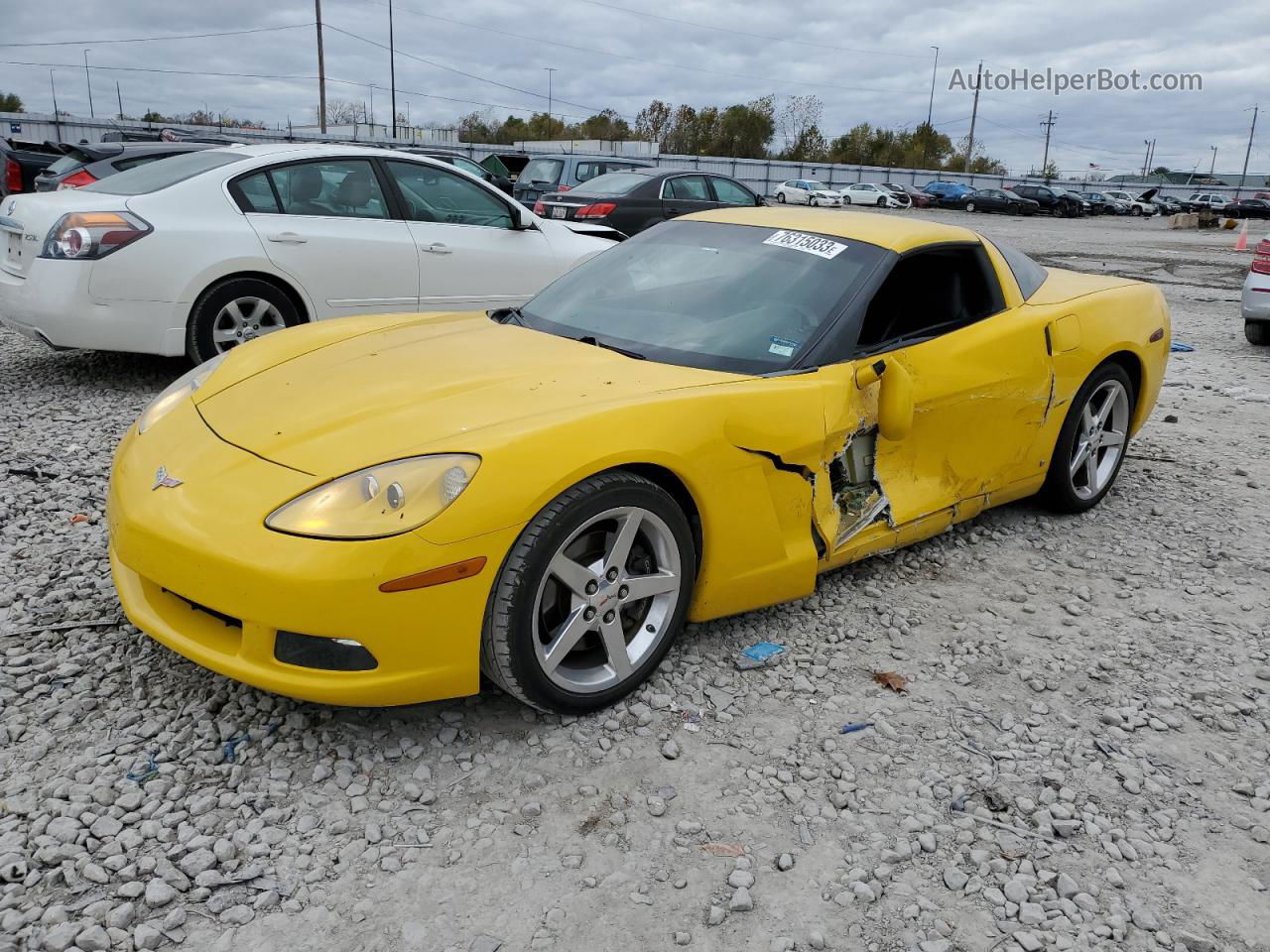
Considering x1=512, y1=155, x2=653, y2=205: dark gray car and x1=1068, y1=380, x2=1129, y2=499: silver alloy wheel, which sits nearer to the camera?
x1=1068, y1=380, x2=1129, y2=499: silver alloy wheel

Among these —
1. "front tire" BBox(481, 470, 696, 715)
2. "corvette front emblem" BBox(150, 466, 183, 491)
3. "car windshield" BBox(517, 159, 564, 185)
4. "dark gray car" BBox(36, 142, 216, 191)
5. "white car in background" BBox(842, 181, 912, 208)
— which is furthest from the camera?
"white car in background" BBox(842, 181, 912, 208)

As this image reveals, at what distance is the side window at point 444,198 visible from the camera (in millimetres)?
6559

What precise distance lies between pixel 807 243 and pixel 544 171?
14.2 metres

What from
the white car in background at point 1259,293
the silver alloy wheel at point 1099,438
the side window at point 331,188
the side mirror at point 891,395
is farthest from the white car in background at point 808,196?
the side mirror at point 891,395

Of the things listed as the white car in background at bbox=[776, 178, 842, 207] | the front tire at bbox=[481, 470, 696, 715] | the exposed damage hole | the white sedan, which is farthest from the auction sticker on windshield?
the white car in background at bbox=[776, 178, 842, 207]

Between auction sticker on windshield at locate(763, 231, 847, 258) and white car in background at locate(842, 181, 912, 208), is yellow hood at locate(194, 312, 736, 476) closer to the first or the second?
auction sticker on windshield at locate(763, 231, 847, 258)

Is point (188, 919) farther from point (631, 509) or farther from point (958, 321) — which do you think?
point (958, 321)

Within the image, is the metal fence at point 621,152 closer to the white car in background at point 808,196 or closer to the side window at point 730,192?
the white car in background at point 808,196

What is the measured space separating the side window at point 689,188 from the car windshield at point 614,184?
1.19 feet

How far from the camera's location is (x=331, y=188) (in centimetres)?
629

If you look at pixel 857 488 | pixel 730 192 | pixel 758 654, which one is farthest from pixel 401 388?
pixel 730 192

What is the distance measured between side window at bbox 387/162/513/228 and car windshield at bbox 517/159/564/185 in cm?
1024

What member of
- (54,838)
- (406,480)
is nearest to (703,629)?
(406,480)

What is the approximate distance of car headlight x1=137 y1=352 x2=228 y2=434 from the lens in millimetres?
3129
